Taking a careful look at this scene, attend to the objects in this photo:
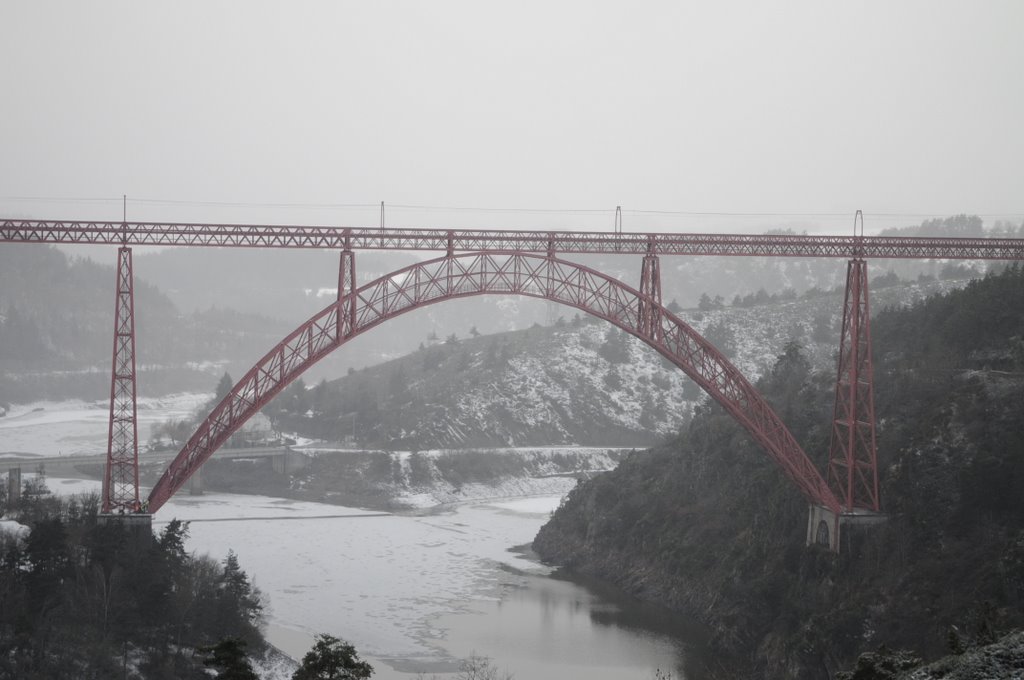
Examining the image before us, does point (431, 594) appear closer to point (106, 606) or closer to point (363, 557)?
point (363, 557)

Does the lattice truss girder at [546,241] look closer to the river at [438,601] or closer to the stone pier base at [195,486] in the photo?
the river at [438,601]

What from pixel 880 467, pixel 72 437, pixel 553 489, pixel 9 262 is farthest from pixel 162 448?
pixel 9 262

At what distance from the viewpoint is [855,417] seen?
38.8 meters

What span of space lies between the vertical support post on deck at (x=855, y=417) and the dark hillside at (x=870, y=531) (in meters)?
0.82

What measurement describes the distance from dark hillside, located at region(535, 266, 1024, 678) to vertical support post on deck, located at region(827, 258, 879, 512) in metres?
0.82

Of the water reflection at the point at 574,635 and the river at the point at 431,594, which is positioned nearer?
the water reflection at the point at 574,635

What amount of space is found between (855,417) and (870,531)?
380cm

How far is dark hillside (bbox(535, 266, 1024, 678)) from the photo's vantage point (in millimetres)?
33031

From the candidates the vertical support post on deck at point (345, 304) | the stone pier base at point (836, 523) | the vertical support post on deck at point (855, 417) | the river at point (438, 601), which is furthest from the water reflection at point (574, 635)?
the vertical support post on deck at point (345, 304)

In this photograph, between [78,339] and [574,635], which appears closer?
[574,635]

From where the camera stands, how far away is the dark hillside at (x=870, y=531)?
108 feet

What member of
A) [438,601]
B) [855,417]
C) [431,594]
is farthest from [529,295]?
[431,594]

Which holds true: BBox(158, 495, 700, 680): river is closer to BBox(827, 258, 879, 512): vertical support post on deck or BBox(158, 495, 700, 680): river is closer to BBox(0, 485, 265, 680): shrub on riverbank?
BBox(0, 485, 265, 680): shrub on riverbank

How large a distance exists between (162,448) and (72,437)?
77.8 ft
